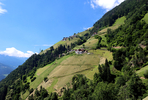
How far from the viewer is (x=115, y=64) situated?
65.8 meters

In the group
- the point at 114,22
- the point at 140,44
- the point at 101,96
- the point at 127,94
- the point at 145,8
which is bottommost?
the point at 127,94

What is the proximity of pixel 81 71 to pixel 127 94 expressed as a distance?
4830cm

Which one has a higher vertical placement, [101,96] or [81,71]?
[81,71]

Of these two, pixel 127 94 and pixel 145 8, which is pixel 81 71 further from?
pixel 145 8

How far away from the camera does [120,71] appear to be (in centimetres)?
6303

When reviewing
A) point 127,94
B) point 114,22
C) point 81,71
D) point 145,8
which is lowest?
point 127,94

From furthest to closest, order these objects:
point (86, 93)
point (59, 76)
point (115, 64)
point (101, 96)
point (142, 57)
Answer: point (59, 76) → point (115, 64) → point (142, 57) → point (86, 93) → point (101, 96)

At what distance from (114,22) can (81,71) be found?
166267 millimetres

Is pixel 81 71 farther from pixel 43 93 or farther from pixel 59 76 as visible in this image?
pixel 43 93

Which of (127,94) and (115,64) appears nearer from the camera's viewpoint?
(127,94)

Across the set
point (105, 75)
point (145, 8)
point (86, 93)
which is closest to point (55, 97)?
point (86, 93)

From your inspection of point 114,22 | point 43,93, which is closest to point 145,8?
point 114,22

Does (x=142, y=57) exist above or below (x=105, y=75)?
above

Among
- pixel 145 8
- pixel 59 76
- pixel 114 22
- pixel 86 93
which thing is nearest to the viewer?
pixel 86 93
